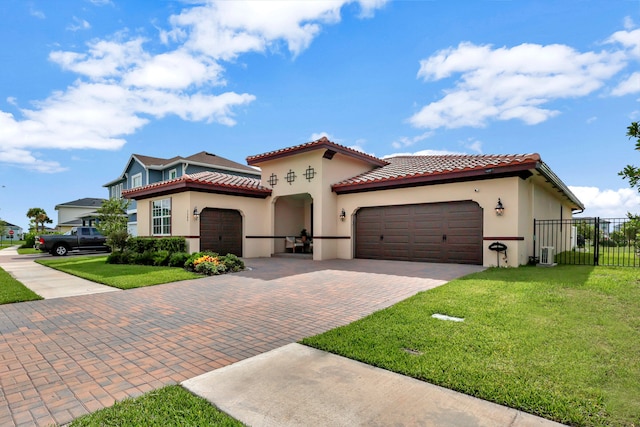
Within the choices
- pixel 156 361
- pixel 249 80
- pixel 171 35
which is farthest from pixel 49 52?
pixel 156 361

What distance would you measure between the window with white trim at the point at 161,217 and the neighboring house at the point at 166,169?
838 centimetres

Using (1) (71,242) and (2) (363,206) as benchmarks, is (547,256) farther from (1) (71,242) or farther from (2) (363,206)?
(1) (71,242)

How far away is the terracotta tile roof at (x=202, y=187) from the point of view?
13.5m

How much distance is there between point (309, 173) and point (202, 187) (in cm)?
467

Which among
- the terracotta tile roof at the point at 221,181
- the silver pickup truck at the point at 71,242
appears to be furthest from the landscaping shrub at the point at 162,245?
the silver pickup truck at the point at 71,242

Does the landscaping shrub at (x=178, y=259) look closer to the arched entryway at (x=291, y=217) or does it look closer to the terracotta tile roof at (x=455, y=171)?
the arched entryway at (x=291, y=217)

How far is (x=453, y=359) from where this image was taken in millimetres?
3541

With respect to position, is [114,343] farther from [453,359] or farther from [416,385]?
[453,359]

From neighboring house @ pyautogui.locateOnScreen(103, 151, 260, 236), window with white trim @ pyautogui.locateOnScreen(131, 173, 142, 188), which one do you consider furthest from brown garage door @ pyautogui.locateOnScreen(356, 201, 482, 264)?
window with white trim @ pyautogui.locateOnScreen(131, 173, 142, 188)

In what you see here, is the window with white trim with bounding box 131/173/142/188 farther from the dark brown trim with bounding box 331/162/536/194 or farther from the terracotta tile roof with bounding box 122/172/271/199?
the dark brown trim with bounding box 331/162/536/194

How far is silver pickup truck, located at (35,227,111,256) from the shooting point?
19.5m

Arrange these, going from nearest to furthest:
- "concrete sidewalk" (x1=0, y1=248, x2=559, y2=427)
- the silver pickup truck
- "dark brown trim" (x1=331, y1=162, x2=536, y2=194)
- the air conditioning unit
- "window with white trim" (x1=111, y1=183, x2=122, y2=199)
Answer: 1. "concrete sidewalk" (x1=0, y1=248, x2=559, y2=427)
2. "dark brown trim" (x1=331, y1=162, x2=536, y2=194)
3. the air conditioning unit
4. the silver pickup truck
5. "window with white trim" (x1=111, y1=183, x2=122, y2=199)

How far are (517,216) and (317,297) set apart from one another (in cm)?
770

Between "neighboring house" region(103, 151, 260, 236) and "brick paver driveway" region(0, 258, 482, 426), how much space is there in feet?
57.1
